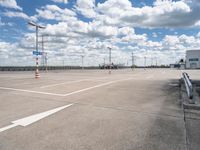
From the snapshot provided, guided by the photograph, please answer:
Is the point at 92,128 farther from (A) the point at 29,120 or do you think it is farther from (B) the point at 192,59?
(B) the point at 192,59

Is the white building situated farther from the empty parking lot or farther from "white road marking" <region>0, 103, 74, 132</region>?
"white road marking" <region>0, 103, 74, 132</region>

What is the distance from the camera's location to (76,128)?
4574 millimetres

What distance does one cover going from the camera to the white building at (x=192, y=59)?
309 ft

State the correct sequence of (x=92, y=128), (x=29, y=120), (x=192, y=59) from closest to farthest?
(x=92, y=128) → (x=29, y=120) → (x=192, y=59)

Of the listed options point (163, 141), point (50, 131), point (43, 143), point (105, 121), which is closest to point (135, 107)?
point (105, 121)

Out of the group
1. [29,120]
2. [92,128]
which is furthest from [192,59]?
[29,120]

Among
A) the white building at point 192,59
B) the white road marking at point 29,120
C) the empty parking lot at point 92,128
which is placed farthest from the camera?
the white building at point 192,59

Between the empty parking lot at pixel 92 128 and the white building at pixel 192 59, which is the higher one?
the white building at pixel 192 59

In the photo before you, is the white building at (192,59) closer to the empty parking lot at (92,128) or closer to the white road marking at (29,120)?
the empty parking lot at (92,128)

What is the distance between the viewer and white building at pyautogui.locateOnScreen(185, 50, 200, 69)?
94.1 metres

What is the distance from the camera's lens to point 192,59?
95.7 meters

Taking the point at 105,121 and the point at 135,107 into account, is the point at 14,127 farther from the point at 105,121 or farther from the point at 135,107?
the point at 135,107

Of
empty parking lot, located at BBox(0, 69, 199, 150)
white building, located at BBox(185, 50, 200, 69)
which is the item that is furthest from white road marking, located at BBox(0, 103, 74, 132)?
white building, located at BBox(185, 50, 200, 69)

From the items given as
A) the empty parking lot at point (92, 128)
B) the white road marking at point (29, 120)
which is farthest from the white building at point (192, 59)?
the white road marking at point (29, 120)
